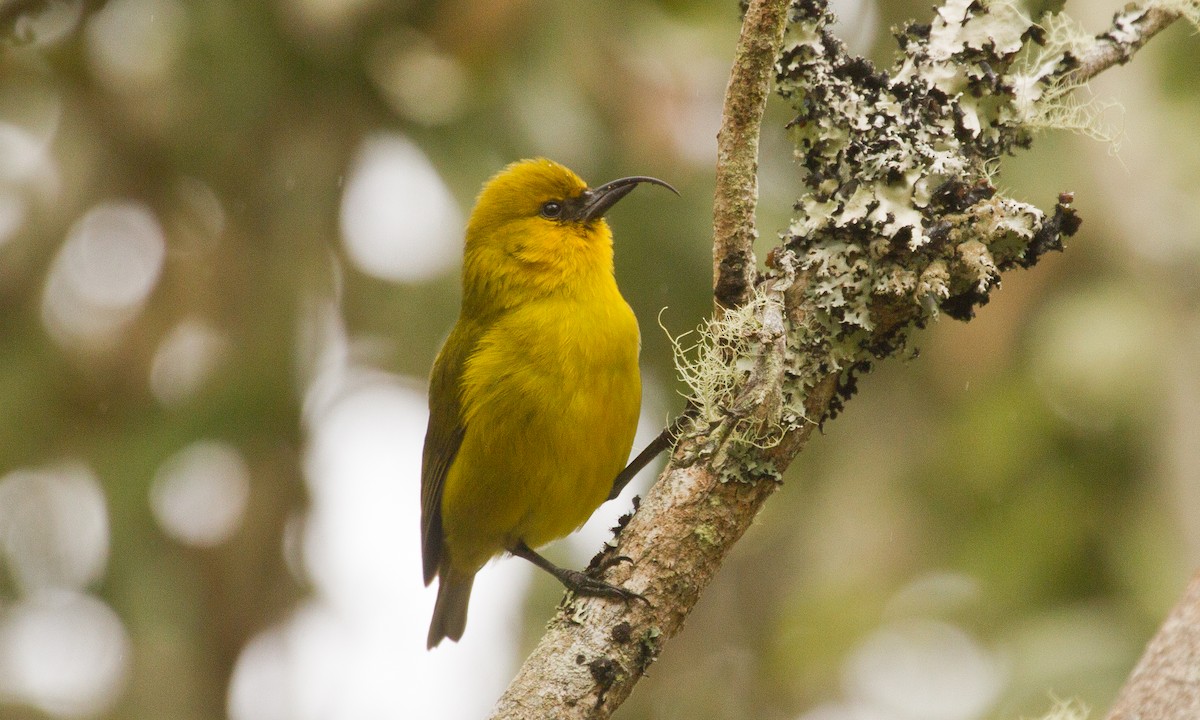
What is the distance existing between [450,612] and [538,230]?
171 centimetres

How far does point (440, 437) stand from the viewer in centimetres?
448

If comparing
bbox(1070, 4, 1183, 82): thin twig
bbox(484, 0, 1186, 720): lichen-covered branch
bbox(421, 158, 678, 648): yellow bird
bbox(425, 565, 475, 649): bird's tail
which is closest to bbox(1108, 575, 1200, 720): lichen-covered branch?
bbox(484, 0, 1186, 720): lichen-covered branch

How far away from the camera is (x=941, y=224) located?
8.18 feet

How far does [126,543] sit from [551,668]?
123 inches

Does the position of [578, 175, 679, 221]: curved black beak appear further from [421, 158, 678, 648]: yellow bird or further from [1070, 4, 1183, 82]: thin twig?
[1070, 4, 1183, 82]: thin twig

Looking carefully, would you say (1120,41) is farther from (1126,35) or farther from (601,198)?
(601,198)

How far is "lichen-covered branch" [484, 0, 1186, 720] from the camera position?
8.16ft

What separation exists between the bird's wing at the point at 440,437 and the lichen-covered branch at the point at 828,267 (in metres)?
1.77

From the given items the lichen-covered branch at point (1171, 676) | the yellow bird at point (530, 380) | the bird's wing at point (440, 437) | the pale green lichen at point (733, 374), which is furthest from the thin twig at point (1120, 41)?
the bird's wing at point (440, 437)

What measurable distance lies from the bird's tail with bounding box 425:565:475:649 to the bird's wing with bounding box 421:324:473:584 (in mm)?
317

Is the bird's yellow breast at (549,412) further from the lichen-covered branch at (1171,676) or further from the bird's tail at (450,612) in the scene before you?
the lichen-covered branch at (1171,676)

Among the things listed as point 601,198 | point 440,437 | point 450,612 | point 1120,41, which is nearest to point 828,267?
point 1120,41

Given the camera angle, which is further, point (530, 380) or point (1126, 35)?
point (530, 380)

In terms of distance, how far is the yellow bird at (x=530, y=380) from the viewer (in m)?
3.88
